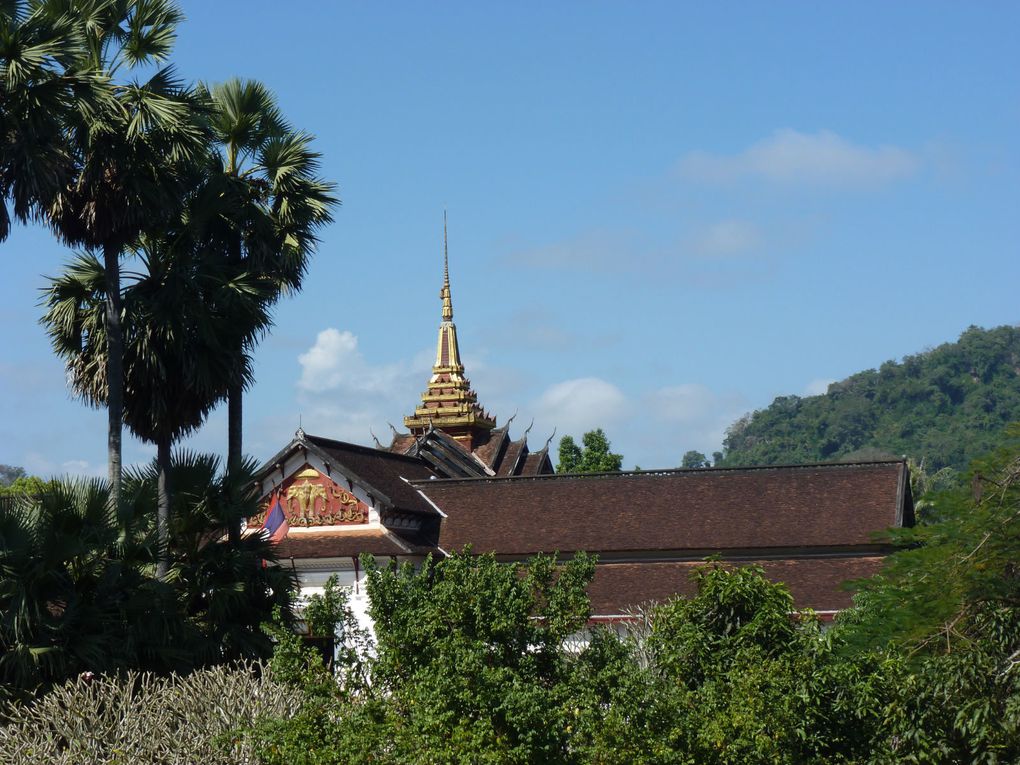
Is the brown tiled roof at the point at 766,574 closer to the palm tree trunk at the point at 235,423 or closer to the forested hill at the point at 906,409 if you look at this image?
the palm tree trunk at the point at 235,423

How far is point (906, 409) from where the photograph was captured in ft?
529

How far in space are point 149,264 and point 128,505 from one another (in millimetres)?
5134

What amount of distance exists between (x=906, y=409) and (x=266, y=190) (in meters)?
145

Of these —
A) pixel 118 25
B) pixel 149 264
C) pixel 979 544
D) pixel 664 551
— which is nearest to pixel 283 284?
pixel 149 264

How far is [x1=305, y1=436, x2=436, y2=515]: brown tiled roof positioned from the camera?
112ft

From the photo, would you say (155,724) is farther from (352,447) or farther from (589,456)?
(589,456)

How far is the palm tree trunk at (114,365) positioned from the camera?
20812mm

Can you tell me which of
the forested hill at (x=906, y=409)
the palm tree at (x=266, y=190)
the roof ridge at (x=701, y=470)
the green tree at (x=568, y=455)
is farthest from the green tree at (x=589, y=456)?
the forested hill at (x=906, y=409)

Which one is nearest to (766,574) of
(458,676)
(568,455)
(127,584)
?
(127,584)

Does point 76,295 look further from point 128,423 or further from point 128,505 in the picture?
point 128,505

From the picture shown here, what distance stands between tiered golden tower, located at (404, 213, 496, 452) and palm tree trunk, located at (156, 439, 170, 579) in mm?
31655

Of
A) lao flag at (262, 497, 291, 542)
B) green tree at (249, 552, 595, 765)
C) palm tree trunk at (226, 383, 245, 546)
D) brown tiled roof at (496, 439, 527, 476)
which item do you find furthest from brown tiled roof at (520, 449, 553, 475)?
green tree at (249, 552, 595, 765)

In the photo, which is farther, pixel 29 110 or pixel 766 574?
pixel 766 574

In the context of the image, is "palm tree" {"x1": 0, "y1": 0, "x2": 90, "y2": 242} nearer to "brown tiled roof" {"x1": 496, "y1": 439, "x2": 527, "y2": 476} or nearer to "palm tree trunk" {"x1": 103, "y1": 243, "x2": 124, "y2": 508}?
"palm tree trunk" {"x1": 103, "y1": 243, "x2": 124, "y2": 508}
